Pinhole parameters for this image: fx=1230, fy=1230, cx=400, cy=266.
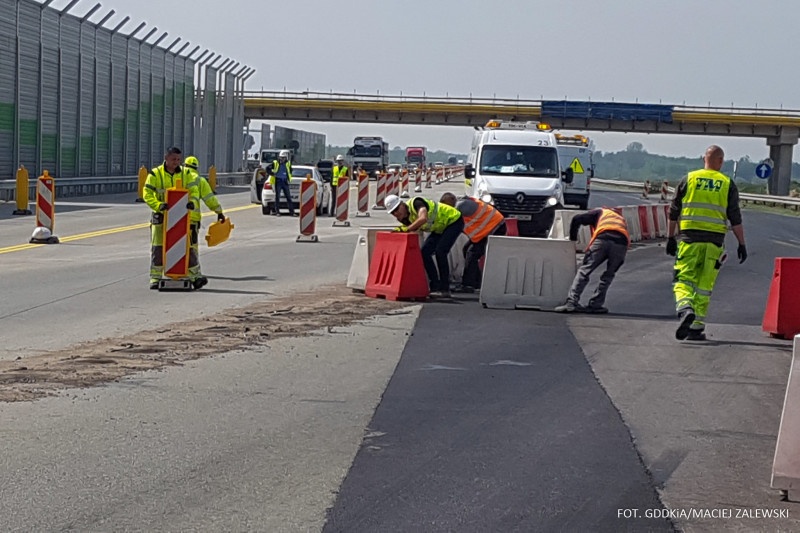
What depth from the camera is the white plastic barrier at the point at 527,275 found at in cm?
1528

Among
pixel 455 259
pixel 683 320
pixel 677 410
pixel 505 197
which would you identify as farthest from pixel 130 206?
pixel 677 410

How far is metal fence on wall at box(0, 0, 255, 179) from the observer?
42.3 meters

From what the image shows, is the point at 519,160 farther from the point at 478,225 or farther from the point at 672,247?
the point at 672,247

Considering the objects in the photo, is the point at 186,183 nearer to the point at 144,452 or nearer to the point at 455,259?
the point at 455,259

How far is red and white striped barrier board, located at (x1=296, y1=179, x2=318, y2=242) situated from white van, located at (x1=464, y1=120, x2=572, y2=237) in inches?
159

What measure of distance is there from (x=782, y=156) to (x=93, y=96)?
2096 inches

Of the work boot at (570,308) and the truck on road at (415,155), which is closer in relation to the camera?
the work boot at (570,308)

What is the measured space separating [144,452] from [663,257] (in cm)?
1941

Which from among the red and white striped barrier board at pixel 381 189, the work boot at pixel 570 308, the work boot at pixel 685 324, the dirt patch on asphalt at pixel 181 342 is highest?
the red and white striped barrier board at pixel 381 189

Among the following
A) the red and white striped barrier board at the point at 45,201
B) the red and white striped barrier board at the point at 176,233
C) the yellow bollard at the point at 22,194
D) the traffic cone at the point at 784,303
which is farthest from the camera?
the yellow bollard at the point at 22,194

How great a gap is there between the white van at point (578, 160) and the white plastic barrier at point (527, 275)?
29.4 metres

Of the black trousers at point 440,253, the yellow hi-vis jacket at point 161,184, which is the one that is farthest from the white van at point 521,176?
the yellow hi-vis jacket at point 161,184

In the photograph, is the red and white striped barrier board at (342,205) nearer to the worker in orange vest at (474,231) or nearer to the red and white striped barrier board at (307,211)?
the red and white striped barrier board at (307,211)

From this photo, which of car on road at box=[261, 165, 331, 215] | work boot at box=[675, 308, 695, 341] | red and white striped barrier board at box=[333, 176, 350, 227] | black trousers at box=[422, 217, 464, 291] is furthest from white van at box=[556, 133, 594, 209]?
work boot at box=[675, 308, 695, 341]
